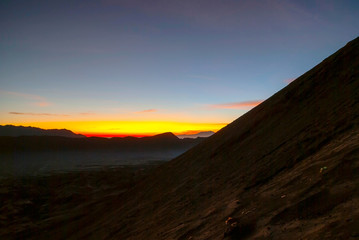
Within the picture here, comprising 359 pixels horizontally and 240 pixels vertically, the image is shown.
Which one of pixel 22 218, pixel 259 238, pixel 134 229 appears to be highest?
pixel 259 238

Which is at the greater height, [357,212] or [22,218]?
[357,212]

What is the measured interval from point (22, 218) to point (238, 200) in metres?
12.8

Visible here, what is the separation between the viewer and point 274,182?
4.59 meters

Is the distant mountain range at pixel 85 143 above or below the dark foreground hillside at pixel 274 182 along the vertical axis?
below

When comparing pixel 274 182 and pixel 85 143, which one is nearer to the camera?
pixel 274 182

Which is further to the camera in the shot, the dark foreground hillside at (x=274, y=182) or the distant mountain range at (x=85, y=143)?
the distant mountain range at (x=85, y=143)

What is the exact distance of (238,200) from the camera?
182 inches

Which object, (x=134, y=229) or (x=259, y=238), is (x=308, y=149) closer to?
(x=259, y=238)

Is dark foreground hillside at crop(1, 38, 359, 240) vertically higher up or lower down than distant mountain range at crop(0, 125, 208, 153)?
higher up

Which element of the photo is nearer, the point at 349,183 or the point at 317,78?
the point at 349,183

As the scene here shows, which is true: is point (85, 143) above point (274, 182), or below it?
below

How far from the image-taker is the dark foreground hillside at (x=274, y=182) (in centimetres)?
298

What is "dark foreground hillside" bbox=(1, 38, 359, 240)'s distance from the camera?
2984 millimetres

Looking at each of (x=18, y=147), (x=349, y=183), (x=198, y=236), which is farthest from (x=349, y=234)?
(x=18, y=147)
